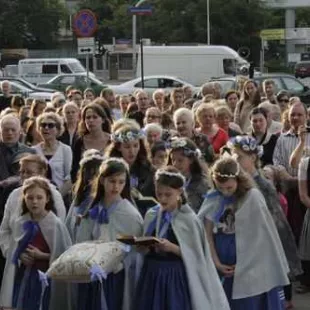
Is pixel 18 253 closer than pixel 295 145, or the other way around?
pixel 18 253

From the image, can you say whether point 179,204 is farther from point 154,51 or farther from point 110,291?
point 154,51

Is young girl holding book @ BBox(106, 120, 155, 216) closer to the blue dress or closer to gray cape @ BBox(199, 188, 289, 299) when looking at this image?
gray cape @ BBox(199, 188, 289, 299)

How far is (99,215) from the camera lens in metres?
6.26

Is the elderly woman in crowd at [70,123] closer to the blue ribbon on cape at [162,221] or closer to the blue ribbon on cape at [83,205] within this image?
the blue ribbon on cape at [83,205]

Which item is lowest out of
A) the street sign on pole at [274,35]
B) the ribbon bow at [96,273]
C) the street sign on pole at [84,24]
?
the ribbon bow at [96,273]

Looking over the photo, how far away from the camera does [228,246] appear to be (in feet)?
21.3

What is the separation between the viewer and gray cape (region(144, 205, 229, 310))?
19.6 feet

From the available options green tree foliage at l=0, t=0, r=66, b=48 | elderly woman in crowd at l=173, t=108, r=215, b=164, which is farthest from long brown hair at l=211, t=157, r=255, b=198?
green tree foliage at l=0, t=0, r=66, b=48

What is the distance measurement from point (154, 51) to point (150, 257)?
3134cm

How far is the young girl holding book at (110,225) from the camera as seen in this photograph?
615 centimetres

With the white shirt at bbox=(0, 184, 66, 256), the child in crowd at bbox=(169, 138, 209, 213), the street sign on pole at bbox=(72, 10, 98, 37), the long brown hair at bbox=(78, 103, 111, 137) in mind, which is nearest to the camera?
the white shirt at bbox=(0, 184, 66, 256)

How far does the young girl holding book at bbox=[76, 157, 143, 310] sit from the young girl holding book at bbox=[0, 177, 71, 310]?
23 centimetres

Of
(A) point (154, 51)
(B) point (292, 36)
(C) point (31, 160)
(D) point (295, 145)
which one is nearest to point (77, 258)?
(C) point (31, 160)

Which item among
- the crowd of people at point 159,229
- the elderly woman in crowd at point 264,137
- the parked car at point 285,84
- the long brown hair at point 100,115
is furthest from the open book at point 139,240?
the parked car at point 285,84
